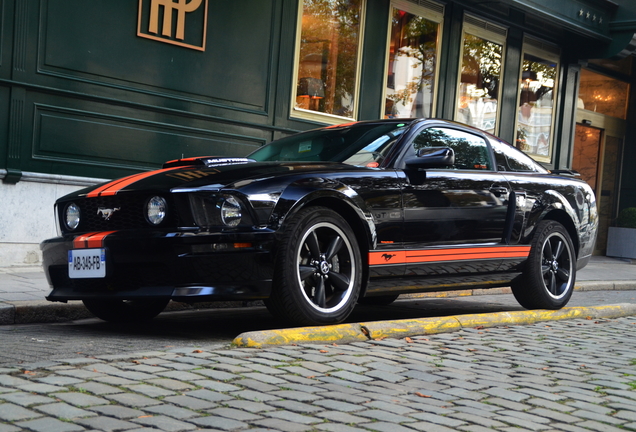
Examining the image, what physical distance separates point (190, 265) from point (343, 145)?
171 centimetres

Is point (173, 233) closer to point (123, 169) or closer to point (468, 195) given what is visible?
point (468, 195)

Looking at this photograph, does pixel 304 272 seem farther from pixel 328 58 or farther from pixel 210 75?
pixel 328 58

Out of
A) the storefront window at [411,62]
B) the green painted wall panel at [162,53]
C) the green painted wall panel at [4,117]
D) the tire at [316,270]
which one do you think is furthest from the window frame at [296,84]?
the tire at [316,270]

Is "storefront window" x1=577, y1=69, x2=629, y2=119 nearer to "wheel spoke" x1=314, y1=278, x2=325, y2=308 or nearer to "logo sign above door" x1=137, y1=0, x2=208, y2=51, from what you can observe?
"logo sign above door" x1=137, y1=0, x2=208, y2=51

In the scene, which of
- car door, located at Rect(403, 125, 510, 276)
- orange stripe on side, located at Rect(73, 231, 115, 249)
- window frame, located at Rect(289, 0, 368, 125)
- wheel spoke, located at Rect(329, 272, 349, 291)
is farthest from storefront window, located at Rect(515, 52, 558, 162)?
orange stripe on side, located at Rect(73, 231, 115, 249)

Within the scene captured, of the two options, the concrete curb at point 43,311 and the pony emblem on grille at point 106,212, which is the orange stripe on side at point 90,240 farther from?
the concrete curb at point 43,311

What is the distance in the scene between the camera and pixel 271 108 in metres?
10.9

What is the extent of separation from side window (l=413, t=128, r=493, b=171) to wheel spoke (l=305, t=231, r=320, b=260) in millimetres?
1420

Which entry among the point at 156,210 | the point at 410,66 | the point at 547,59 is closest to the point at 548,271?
the point at 156,210

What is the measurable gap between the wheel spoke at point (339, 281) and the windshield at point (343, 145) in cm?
86

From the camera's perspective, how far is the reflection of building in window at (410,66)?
13031mm

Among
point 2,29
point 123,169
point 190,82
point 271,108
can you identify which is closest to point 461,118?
point 271,108

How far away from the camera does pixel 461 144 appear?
251 inches

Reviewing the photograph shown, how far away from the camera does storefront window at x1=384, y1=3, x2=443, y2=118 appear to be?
1302 cm
